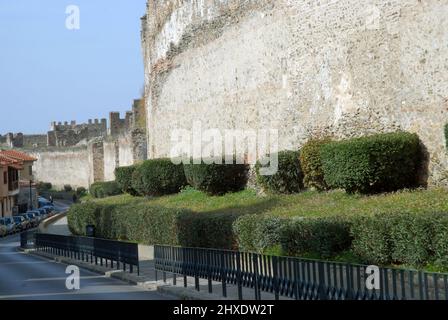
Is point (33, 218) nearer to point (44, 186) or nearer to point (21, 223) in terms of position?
point (21, 223)

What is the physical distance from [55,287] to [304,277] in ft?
27.5

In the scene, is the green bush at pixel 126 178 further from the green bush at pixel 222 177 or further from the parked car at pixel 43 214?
the parked car at pixel 43 214

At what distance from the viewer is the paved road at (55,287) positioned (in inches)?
657

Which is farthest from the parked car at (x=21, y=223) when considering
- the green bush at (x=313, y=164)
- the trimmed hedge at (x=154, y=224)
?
the green bush at (x=313, y=164)

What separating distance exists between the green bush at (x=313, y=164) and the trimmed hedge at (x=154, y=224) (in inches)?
113

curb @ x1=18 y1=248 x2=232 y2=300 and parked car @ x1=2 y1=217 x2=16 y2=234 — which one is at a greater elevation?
curb @ x1=18 y1=248 x2=232 y2=300

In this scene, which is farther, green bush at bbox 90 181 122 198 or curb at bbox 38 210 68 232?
green bush at bbox 90 181 122 198

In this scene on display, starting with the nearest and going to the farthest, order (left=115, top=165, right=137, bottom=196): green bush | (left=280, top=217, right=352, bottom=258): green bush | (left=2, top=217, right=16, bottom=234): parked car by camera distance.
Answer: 1. (left=280, top=217, right=352, bottom=258): green bush
2. (left=115, top=165, right=137, bottom=196): green bush
3. (left=2, top=217, right=16, bottom=234): parked car

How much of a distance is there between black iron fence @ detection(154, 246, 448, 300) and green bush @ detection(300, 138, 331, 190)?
638 centimetres

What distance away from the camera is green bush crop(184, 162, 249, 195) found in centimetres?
2939

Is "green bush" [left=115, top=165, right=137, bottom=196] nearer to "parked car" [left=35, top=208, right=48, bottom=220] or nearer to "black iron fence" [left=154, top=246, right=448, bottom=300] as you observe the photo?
"black iron fence" [left=154, top=246, right=448, bottom=300]

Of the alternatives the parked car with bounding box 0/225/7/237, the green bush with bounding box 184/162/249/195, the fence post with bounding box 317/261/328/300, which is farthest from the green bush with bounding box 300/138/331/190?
the parked car with bounding box 0/225/7/237

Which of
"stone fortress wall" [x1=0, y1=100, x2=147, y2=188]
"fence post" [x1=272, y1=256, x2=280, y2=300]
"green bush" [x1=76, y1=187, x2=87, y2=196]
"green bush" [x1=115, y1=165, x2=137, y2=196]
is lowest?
"green bush" [x1=76, y1=187, x2=87, y2=196]
